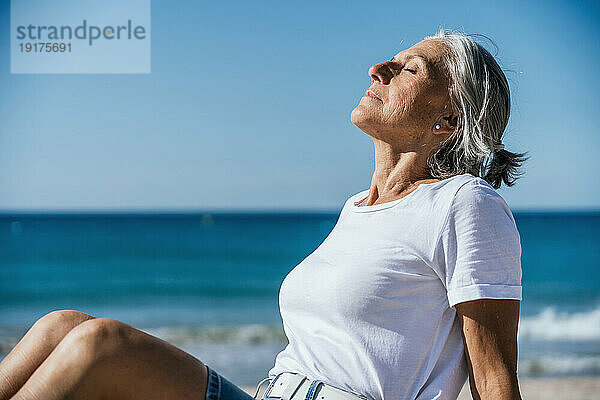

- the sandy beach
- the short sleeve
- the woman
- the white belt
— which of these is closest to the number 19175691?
the sandy beach

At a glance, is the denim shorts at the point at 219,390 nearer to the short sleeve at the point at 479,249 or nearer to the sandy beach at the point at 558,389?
the short sleeve at the point at 479,249

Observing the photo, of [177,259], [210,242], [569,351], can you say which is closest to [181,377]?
[569,351]

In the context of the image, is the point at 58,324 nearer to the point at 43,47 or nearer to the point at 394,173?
the point at 394,173

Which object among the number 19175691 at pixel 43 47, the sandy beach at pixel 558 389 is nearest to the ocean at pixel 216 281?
the sandy beach at pixel 558 389

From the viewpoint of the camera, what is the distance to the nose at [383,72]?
168 centimetres

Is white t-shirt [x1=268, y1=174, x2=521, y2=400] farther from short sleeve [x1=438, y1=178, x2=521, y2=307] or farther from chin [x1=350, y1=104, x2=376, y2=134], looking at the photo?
chin [x1=350, y1=104, x2=376, y2=134]

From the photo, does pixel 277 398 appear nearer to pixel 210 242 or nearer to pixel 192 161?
pixel 210 242

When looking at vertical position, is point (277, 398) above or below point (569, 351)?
above

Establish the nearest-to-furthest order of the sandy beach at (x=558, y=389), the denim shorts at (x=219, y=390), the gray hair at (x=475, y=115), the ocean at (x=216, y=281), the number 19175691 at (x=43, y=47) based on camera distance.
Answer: the denim shorts at (x=219, y=390) → the gray hair at (x=475, y=115) → the sandy beach at (x=558, y=389) → the ocean at (x=216, y=281) → the number 19175691 at (x=43, y=47)

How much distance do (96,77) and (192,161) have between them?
3982 mm

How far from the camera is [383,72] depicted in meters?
1.69

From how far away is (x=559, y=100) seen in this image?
17.2 metres

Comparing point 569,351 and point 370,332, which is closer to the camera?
point 370,332

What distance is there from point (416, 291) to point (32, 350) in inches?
28.5
